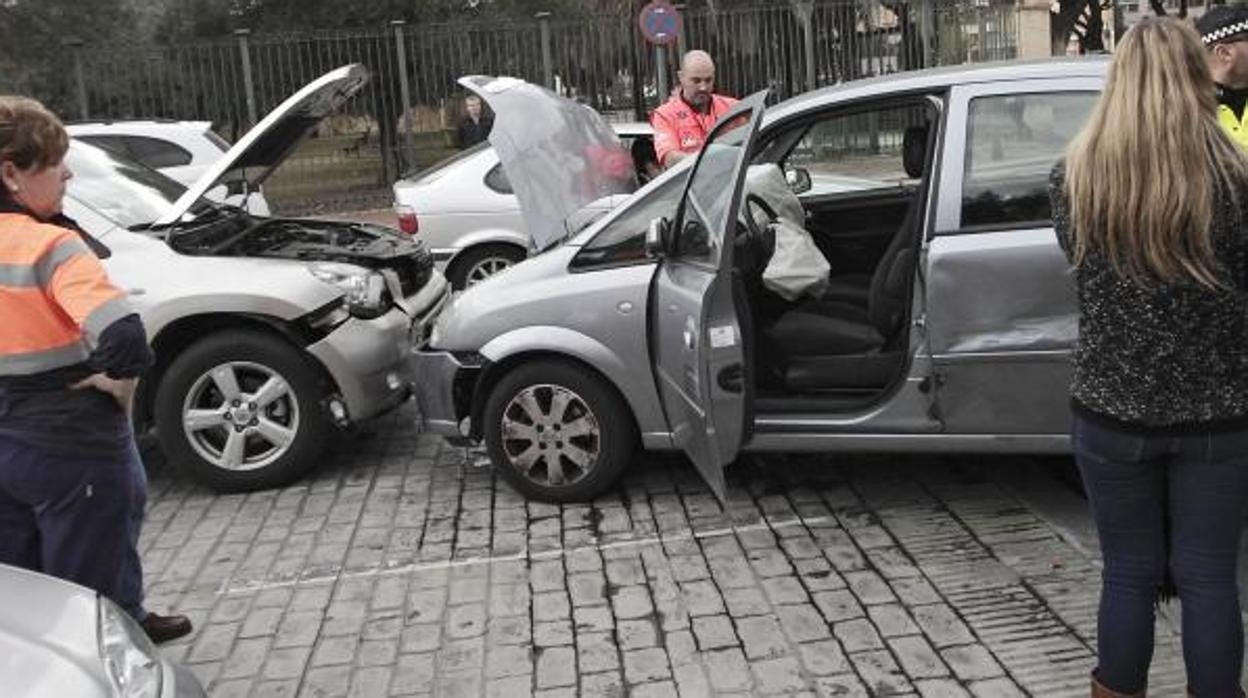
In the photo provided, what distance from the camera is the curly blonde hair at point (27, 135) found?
330cm

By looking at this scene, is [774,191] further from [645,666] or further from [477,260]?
[477,260]

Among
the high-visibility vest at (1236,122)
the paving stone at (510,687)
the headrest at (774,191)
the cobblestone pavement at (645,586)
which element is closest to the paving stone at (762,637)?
the cobblestone pavement at (645,586)

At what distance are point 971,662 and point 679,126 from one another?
4.09 metres

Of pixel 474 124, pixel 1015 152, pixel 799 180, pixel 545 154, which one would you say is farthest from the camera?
pixel 474 124

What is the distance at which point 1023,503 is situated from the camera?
5086mm

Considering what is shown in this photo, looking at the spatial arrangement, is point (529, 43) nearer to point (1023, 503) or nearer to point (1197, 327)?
point (1023, 503)

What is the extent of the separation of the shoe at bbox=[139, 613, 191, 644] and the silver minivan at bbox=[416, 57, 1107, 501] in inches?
59.8

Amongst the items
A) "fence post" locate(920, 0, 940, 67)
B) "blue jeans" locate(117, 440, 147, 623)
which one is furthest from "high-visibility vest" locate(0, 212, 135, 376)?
"fence post" locate(920, 0, 940, 67)

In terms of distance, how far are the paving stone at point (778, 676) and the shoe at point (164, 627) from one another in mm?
1922

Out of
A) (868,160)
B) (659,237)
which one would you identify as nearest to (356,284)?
(659,237)

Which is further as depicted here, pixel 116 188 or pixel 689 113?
pixel 689 113

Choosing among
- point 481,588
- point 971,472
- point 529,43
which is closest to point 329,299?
point 481,588

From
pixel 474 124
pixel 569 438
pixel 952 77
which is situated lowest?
pixel 569 438

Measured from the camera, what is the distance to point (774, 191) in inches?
219
